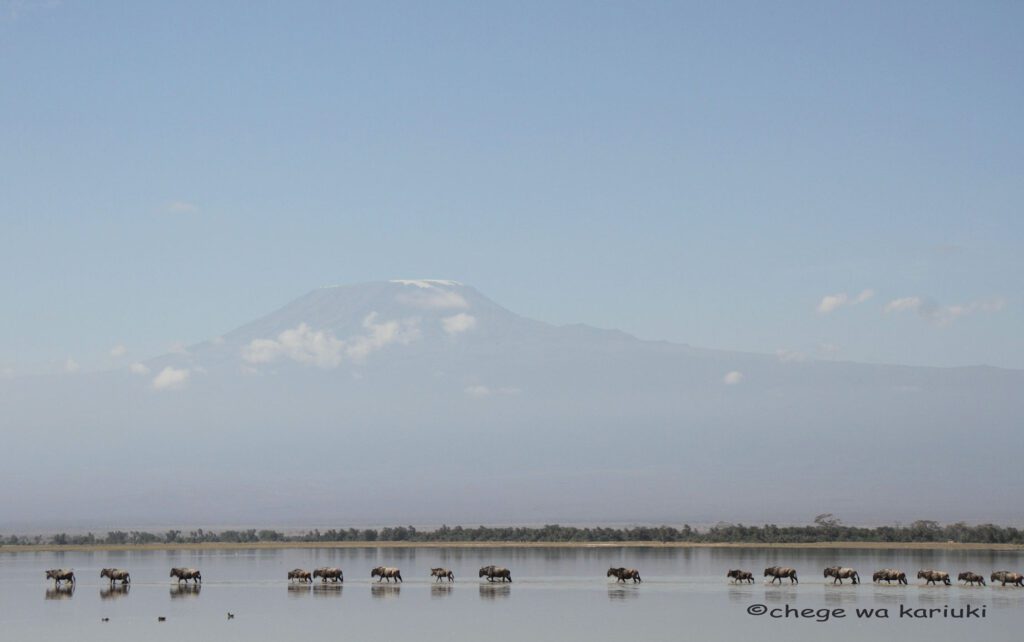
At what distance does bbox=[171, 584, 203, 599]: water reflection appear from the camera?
5257 centimetres

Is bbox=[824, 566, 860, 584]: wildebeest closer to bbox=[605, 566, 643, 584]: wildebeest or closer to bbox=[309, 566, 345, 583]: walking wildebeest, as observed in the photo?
bbox=[605, 566, 643, 584]: wildebeest

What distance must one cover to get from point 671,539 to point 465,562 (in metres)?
40.1

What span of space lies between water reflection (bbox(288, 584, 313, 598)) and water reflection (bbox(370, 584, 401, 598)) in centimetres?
251

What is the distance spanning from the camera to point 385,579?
2341 inches

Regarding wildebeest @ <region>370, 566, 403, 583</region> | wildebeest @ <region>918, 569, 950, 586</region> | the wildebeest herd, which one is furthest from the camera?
wildebeest @ <region>370, 566, 403, 583</region>

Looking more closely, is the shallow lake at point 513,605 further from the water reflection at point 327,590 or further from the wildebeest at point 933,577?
the wildebeest at point 933,577

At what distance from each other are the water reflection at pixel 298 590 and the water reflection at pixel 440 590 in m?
4.82

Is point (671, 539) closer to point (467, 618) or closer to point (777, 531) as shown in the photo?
point (777, 531)

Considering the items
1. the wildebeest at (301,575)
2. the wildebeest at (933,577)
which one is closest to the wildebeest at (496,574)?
the wildebeest at (301,575)

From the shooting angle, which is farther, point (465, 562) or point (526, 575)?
point (465, 562)

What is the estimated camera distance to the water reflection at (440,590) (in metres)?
49.9

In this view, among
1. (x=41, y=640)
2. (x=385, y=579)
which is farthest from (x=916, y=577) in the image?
(x=41, y=640)

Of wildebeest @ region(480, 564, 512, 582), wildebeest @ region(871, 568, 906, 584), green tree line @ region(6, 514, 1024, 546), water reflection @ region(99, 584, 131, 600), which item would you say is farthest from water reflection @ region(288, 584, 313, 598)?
green tree line @ region(6, 514, 1024, 546)

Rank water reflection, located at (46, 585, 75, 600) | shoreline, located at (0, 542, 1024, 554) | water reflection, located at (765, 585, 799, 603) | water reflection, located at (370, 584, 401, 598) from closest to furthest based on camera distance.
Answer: water reflection, located at (765, 585, 799, 603), water reflection, located at (370, 584, 401, 598), water reflection, located at (46, 585, 75, 600), shoreline, located at (0, 542, 1024, 554)
